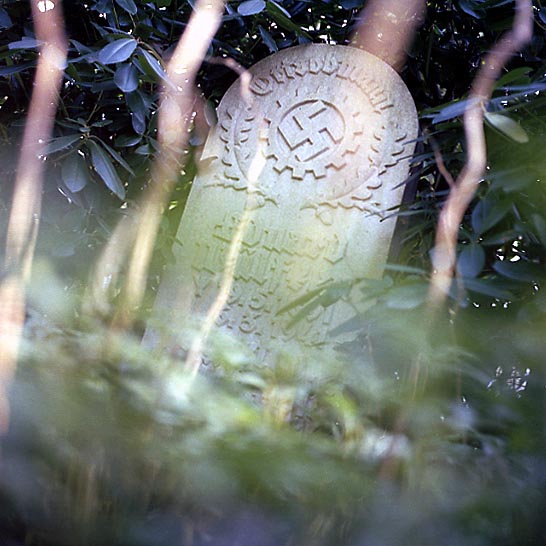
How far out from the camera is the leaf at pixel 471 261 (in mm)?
1120

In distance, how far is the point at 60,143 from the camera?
177 cm

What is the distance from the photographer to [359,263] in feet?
5.63

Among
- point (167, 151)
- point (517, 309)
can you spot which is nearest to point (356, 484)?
point (517, 309)

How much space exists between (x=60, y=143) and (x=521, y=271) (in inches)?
50.1

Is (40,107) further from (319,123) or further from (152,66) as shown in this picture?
(319,123)

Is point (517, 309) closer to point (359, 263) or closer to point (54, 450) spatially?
point (359, 263)

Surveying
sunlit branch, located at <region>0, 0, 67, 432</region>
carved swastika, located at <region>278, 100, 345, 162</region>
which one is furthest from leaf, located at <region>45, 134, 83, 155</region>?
carved swastika, located at <region>278, 100, 345, 162</region>

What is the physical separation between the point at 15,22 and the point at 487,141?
1.45m

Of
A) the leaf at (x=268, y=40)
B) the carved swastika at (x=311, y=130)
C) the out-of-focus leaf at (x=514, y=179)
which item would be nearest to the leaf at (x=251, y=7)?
the leaf at (x=268, y=40)

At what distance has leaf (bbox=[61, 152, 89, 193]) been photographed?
5.91ft

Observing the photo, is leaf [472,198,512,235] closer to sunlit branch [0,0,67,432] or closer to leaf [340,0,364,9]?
→ leaf [340,0,364,9]

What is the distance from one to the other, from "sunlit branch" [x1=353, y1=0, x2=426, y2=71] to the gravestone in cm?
21

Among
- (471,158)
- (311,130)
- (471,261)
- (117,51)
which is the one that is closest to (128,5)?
(117,51)

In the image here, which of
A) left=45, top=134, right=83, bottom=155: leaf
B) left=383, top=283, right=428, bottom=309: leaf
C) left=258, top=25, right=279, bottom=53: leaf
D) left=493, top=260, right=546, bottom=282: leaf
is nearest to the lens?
left=383, top=283, right=428, bottom=309: leaf
